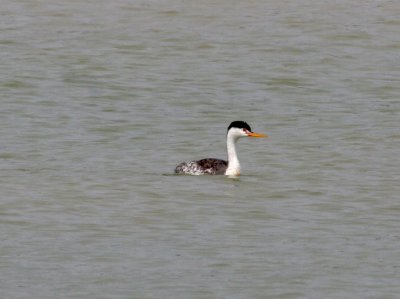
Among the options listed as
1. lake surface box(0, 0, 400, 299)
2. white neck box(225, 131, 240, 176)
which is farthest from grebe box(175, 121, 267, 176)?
lake surface box(0, 0, 400, 299)

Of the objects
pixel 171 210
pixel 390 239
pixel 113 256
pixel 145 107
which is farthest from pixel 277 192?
pixel 145 107

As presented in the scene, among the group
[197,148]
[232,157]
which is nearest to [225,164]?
[232,157]

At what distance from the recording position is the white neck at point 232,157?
24312 mm

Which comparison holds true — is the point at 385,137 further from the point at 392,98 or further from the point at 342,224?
the point at 342,224

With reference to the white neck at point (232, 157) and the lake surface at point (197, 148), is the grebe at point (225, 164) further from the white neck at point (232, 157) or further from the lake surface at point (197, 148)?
the lake surface at point (197, 148)

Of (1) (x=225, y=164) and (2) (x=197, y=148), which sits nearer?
(1) (x=225, y=164)

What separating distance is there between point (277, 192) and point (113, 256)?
5.39 meters

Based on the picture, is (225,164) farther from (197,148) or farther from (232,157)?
(197,148)

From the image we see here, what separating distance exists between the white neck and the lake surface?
244mm

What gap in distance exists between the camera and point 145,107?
30125mm

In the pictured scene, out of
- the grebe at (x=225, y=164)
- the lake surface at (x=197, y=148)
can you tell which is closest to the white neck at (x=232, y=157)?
the grebe at (x=225, y=164)

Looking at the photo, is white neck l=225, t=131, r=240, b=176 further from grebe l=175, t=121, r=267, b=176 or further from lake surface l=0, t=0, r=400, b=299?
lake surface l=0, t=0, r=400, b=299

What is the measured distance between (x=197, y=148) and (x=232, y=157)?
2.01 metres

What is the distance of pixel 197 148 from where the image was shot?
26.6 meters
